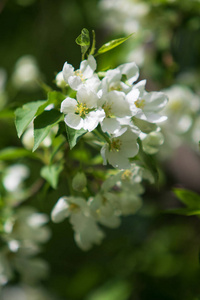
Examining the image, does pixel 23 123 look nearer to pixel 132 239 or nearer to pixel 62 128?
pixel 62 128

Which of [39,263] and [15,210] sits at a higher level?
[15,210]

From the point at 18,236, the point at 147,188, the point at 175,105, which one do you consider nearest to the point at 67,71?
the point at 18,236

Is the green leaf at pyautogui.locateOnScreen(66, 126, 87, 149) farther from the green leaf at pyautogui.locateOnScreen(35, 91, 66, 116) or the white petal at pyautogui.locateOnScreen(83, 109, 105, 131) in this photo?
the green leaf at pyautogui.locateOnScreen(35, 91, 66, 116)

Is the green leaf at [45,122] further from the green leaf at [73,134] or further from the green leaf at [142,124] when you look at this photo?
the green leaf at [142,124]

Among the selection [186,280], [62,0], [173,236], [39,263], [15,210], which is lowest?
[173,236]

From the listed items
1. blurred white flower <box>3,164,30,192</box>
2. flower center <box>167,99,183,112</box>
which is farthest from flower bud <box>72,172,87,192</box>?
flower center <box>167,99,183,112</box>

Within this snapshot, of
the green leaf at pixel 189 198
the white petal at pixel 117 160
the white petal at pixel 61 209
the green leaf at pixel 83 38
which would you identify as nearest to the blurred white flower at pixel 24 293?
the white petal at pixel 61 209

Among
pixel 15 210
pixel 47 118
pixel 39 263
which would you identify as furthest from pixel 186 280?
pixel 47 118

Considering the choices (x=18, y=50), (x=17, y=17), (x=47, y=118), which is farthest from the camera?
(x=18, y=50)
